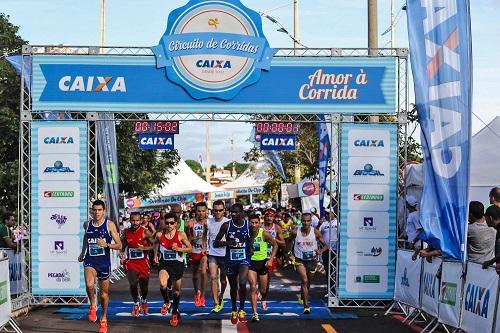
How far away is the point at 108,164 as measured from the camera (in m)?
23.3

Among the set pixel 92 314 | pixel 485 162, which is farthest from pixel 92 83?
pixel 485 162

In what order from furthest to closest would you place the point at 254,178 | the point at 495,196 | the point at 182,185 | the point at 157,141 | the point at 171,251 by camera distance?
1. the point at 254,178
2. the point at 182,185
3. the point at 157,141
4. the point at 171,251
5. the point at 495,196

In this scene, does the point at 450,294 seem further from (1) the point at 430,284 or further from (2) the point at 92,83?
(2) the point at 92,83

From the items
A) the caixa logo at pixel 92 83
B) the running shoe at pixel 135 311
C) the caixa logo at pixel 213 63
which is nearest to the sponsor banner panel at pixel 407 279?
the running shoe at pixel 135 311

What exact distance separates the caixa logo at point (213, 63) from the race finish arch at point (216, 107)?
0.08 feet

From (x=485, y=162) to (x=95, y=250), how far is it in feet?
34.6

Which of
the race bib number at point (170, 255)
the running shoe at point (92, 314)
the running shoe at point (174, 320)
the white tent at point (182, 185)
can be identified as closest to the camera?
the running shoe at point (92, 314)

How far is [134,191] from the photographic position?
Answer: 134 feet

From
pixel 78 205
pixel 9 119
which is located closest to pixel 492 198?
pixel 78 205

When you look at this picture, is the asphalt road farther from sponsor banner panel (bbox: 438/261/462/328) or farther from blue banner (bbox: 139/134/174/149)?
blue banner (bbox: 139/134/174/149)

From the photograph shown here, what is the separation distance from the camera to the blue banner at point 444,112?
11.7 meters

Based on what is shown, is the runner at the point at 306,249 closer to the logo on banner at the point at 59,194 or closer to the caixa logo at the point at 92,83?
the caixa logo at the point at 92,83

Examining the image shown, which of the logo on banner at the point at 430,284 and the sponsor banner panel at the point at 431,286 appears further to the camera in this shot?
the logo on banner at the point at 430,284

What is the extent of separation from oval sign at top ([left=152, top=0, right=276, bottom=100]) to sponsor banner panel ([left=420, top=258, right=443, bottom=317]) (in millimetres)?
5414
